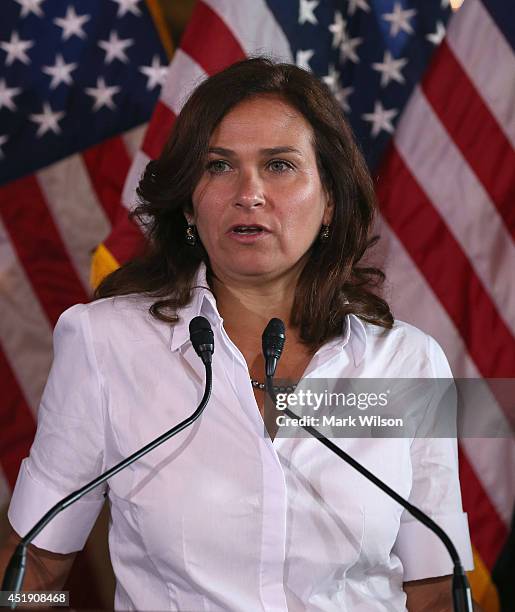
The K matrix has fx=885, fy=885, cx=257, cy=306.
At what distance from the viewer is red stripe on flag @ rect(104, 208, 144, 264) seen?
1922 millimetres

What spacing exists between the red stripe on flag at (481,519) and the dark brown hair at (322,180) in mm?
490

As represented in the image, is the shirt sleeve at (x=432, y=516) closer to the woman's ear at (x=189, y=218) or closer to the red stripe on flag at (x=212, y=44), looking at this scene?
the woman's ear at (x=189, y=218)

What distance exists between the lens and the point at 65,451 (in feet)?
4.60

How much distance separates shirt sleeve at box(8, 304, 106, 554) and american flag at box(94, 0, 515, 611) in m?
0.53

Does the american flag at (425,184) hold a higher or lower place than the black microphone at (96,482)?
higher

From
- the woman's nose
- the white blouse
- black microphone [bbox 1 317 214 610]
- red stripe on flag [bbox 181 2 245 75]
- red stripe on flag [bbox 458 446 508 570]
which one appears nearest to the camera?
black microphone [bbox 1 317 214 610]

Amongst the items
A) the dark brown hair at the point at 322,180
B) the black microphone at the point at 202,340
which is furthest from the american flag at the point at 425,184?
the black microphone at the point at 202,340

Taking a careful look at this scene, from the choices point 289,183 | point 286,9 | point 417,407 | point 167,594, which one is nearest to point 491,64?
point 286,9

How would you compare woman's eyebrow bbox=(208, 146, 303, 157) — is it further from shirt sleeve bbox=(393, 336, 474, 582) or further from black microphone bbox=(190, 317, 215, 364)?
shirt sleeve bbox=(393, 336, 474, 582)

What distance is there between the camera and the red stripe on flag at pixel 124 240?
192 cm

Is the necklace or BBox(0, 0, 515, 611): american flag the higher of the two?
BBox(0, 0, 515, 611): american flag

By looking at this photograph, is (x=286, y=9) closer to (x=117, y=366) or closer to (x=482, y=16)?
(x=482, y=16)

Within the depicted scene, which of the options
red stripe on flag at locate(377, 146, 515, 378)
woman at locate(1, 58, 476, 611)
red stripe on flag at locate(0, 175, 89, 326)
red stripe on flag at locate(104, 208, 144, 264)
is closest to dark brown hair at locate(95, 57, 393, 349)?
woman at locate(1, 58, 476, 611)

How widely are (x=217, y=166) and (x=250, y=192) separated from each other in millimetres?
113
